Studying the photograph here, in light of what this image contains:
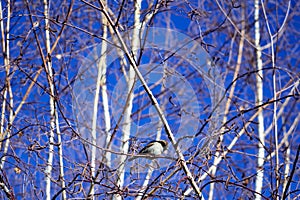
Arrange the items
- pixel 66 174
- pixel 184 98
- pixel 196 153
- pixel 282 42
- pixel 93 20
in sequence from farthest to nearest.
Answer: pixel 282 42 < pixel 93 20 < pixel 66 174 < pixel 184 98 < pixel 196 153

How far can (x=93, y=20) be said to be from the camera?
467cm

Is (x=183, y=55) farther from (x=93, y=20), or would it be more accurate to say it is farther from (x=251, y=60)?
(x=251, y=60)

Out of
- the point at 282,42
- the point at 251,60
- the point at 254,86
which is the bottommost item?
the point at 254,86

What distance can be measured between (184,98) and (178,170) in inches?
18.3

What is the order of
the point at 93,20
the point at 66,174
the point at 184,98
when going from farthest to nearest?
the point at 93,20 < the point at 66,174 < the point at 184,98

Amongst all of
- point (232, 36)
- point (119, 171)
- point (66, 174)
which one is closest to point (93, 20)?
point (232, 36)

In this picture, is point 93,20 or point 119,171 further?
point 93,20

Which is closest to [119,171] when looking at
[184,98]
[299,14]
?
[184,98]

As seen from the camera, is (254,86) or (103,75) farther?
(254,86)

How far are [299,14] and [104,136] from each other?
12.7 ft

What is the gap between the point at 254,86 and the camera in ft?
17.0

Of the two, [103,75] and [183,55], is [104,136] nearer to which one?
[103,75]

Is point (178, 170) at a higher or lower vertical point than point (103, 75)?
lower

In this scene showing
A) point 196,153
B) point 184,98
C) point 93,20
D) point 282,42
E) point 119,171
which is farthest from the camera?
point 282,42
